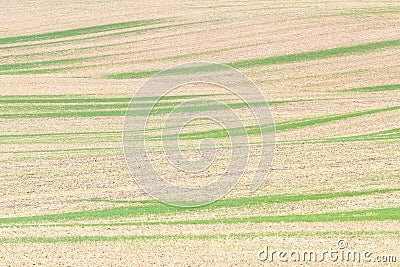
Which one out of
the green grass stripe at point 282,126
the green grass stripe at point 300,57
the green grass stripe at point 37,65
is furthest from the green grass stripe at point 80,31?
the green grass stripe at point 282,126

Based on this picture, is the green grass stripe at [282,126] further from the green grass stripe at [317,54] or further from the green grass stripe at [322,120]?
the green grass stripe at [317,54]

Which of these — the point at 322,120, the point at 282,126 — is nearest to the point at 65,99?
the point at 282,126

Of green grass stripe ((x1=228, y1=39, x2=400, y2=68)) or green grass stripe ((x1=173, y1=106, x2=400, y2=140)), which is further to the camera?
green grass stripe ((x1=228, y1=39, x2=400, y2=68))

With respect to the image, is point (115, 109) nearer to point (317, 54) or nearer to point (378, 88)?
point (378, 88)

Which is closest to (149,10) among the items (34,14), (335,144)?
(34,14)

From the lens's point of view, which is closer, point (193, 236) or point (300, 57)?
point (193, 236)

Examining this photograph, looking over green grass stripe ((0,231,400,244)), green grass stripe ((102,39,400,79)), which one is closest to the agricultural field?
green grass stripe ((0,231,400,244))

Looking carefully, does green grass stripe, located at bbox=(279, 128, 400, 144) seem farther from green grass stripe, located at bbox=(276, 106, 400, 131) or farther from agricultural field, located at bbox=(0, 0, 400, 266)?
green grass stripe, located at bbox=(276, 106, 400, 131)
